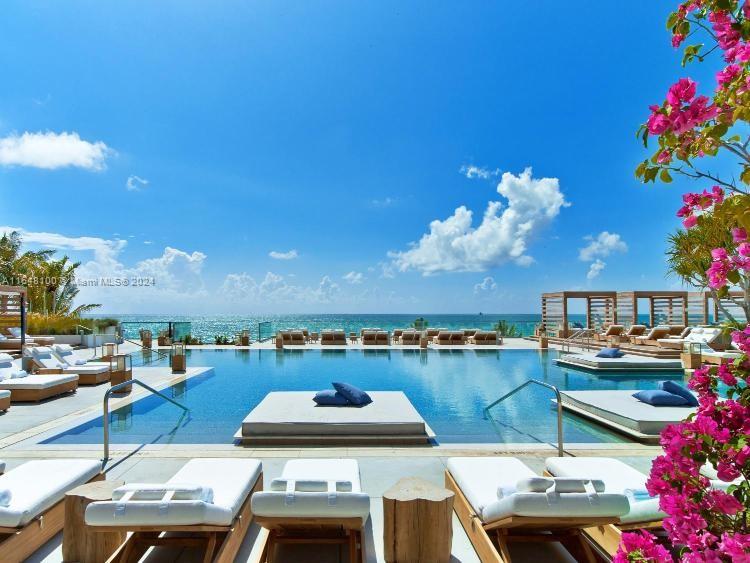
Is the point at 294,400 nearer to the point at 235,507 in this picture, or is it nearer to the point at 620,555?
the point at 235,507

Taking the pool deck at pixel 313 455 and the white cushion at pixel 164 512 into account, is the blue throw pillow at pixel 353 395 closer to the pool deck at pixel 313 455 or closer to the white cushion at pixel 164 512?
the pool deck at pixel 313 455

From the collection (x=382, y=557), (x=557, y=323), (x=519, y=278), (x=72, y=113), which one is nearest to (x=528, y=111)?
(x=557, y=323)

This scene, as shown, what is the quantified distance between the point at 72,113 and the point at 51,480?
20.0m

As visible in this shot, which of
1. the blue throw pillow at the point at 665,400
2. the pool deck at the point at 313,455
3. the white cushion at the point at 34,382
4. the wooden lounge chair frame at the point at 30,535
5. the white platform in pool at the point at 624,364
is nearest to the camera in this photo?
the wooden lounge chair frame at the point at 30,535

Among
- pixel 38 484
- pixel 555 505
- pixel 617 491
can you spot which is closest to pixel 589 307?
pixel 617 491

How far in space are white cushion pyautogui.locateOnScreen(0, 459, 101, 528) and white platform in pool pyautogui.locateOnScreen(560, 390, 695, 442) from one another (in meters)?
6.33

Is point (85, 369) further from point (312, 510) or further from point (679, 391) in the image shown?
point (679, 391)

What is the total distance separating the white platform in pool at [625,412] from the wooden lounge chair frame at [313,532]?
476 centimetres

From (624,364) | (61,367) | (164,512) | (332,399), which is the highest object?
(164,512)

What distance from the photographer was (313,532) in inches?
115

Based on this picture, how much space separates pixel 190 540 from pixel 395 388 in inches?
292

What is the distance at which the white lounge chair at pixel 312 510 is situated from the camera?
2570mm

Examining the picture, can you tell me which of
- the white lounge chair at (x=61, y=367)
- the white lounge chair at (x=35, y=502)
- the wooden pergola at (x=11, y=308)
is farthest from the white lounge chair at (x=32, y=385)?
the wooden pergola at (x=11, y=308)

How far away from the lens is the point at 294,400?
23.3 ft
